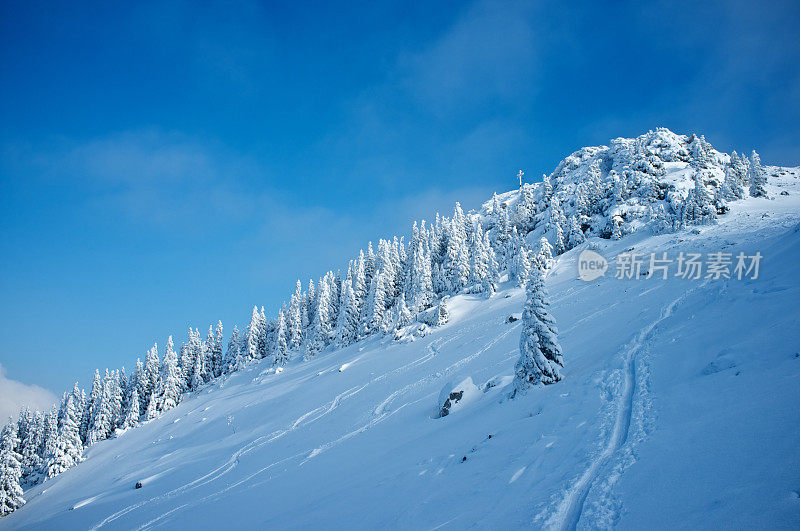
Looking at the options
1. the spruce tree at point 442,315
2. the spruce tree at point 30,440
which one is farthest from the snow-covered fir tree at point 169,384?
the spruce tree at point 442,315

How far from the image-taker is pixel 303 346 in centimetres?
7369

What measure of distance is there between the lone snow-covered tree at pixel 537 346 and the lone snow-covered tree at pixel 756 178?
70033mm

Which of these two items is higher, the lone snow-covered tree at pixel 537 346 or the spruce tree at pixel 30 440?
the spruce tree at pixel 30 440

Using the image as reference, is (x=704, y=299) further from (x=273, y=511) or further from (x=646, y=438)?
(x=273, y=511)

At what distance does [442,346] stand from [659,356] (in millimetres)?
28977

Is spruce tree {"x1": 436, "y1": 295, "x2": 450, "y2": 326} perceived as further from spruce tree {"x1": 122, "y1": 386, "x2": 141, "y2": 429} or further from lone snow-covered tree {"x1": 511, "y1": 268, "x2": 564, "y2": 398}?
spruce tree {"x1": 122, "y1": 386, "x2": 141, "y2": 429}

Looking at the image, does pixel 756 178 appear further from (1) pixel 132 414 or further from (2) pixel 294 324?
(1) pixel 132 414

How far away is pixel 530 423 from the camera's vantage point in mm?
13828

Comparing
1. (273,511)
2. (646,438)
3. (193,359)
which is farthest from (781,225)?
(193,359)

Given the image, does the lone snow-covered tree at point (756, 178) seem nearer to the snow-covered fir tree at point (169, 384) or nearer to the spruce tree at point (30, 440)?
the snow-covered fir tree at point (169, 384)

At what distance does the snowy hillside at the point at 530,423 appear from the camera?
25.4 feet

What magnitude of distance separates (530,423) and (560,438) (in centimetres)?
241

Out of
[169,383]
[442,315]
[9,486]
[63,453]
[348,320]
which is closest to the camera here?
[9,486]

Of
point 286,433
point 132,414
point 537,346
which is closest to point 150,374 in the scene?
point 132,414
